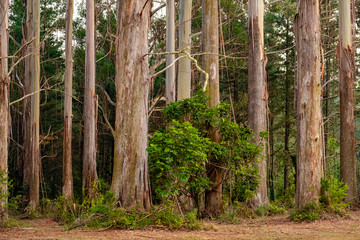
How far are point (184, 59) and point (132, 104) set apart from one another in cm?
778

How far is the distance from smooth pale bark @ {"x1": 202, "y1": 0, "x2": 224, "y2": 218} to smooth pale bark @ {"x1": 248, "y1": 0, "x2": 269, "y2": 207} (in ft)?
7.86

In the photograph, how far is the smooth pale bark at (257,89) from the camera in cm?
1424

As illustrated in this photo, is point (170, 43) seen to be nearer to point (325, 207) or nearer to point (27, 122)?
point (27, 122)

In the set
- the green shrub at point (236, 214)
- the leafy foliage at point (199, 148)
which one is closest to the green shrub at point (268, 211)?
the green shrub at point (236, 214)

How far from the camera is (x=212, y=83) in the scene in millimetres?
11922

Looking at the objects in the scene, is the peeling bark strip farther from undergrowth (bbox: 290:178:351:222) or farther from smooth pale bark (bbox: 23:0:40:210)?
smooth pale bark (bbox: 23:0:40:210)

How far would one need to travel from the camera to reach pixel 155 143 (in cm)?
873

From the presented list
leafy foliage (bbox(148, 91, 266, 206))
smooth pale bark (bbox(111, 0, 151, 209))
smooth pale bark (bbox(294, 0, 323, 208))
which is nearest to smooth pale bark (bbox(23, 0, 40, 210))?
leafy foliage (bbox(148, 91, 266, 206))

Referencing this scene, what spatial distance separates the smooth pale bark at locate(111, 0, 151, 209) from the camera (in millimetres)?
8727

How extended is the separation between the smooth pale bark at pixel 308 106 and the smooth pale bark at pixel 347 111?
3.77m

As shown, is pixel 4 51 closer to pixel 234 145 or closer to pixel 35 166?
pixel 234 145

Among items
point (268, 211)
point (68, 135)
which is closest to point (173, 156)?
point (268, 211)

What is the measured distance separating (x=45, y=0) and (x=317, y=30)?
20.6m

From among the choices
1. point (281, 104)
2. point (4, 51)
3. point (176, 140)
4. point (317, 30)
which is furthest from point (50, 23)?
point (176, 140)
